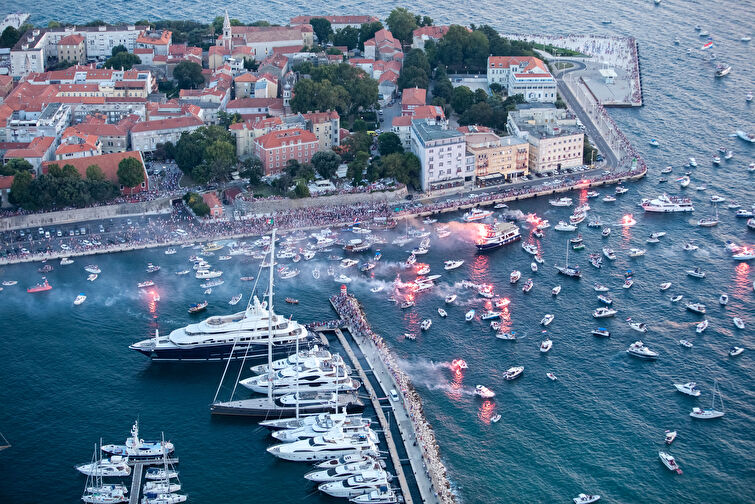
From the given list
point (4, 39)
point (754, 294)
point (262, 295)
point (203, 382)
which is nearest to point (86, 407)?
point (203, 382)

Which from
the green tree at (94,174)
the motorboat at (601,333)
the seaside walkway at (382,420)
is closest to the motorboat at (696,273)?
the motorboat at (601,333)

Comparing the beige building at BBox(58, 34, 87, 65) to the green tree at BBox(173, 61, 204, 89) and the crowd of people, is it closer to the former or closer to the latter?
the green tree at BBox(173, 61, 204, 89)

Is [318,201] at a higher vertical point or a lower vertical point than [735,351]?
higher

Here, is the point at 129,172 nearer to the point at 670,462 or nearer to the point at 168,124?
the point at 168,124

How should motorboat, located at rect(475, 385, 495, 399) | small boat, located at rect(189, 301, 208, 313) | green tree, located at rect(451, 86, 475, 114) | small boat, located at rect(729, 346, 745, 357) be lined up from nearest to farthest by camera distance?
motorboat, located at rect(475, 385, 495, 399), small boat, located at rect(729, 346, 745, 357), small boat, located at rect(189, 301, 208, 313), green tree, located at rect(451, 86, 475, 114)

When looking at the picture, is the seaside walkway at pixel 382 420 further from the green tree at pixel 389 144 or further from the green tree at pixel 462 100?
the green tree at pixel 462 100

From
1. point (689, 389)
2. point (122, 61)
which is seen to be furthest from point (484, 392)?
point (122, 61)

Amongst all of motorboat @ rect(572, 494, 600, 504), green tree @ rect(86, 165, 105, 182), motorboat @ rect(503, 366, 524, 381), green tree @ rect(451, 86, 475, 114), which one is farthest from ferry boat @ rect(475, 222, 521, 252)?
green tree @ rect(86, 165, 105, 182)
